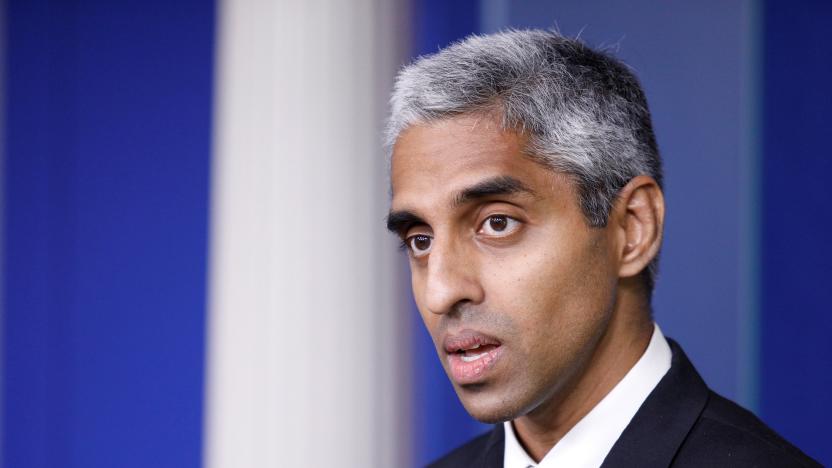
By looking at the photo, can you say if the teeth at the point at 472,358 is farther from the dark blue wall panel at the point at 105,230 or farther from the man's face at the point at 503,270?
the dark blue wall panel at the point at 105,230

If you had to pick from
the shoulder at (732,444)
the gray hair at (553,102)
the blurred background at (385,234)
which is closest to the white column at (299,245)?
the blurred background at (385,234)

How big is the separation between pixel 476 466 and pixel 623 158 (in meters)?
0.69

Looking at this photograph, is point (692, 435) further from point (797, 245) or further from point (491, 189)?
point (797, 245)

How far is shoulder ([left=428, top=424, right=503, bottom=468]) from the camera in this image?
203 cm

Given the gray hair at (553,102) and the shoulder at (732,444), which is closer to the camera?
the shoulder at (732,444)

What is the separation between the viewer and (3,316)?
139 inches

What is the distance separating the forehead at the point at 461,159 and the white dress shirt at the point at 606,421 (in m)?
0.38

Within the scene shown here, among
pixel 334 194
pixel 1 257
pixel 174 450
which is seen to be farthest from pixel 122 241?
pixel 334 194

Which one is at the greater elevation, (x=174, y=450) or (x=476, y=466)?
(x=476, y=466)

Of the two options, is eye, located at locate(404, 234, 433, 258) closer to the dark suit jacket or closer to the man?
the man

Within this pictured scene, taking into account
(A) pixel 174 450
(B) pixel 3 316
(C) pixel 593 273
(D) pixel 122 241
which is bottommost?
(A) pixel 174 450

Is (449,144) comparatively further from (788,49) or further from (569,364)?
(788,49)

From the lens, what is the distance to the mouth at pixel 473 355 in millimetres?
1659

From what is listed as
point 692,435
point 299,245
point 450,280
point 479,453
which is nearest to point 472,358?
point 450,280
